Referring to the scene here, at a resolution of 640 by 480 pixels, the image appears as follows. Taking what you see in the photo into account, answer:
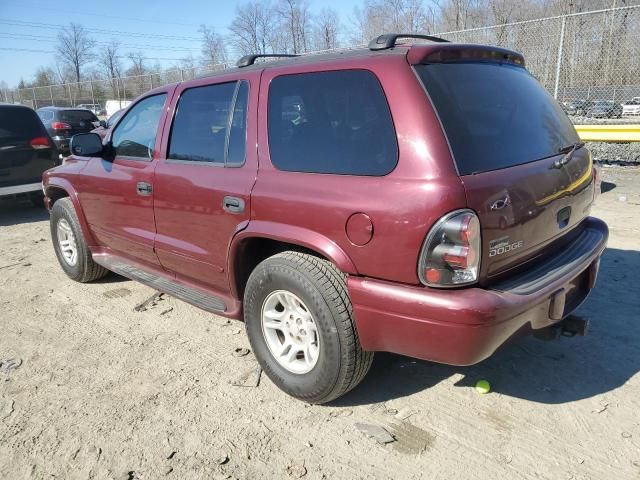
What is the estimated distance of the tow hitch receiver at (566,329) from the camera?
2707 mm

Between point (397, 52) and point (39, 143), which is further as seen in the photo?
point (39, 143)

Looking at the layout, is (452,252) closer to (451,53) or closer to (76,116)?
(451,53)

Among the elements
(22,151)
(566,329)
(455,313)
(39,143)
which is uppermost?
(39,143)

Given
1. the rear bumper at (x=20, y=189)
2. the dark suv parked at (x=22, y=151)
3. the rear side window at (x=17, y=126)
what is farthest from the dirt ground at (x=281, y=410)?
the rear side window at (x=17, y=126)

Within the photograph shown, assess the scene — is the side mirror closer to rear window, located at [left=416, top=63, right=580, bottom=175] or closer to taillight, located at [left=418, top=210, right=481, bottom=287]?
rear window, located at [left=416, top=63, right=580, bottom=175]

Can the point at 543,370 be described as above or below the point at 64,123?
below

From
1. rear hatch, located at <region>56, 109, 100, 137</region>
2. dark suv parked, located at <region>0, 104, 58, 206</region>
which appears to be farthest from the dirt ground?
rear hatch, located at <region>56, 109, 100, 137</region>

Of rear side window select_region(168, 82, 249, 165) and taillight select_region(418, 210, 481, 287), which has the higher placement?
rear side window select_region(168, 82, 249, 165)

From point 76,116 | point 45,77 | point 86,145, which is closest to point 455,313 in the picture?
point 86,145

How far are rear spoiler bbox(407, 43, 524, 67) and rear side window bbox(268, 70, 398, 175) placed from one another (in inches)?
9.1

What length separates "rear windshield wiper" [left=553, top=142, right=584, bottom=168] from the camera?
8.73ft

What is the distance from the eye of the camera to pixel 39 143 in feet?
26.6

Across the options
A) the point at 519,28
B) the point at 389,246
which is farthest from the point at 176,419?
the point at 519,28

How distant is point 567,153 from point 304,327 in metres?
1.81
